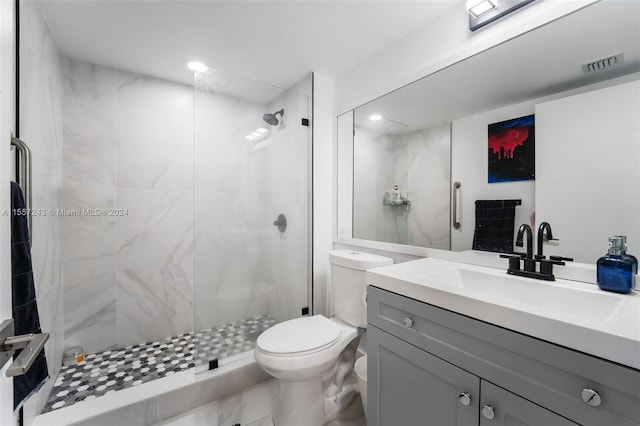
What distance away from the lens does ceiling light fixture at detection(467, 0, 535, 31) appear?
116 centimetres

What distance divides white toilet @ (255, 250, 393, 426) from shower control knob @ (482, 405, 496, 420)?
74cm

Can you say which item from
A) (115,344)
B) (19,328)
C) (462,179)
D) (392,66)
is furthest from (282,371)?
(392,66)

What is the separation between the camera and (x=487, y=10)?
1235 millimetres

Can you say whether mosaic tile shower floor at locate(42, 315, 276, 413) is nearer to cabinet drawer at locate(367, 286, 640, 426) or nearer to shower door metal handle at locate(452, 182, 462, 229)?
cabinet drawer at locate(367, 286, 640, 426)

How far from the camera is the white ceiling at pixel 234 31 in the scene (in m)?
1.44

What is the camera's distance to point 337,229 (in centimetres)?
218

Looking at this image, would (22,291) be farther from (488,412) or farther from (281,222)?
(488,412)

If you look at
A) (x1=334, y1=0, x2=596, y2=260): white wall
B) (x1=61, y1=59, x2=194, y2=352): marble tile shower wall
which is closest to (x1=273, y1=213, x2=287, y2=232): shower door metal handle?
(x1=334, y1=0, x2=596, y2=260): white wall

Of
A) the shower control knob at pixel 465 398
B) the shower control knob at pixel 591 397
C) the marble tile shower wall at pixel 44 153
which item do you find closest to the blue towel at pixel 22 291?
the marble tile shower wall at pixel 44 153

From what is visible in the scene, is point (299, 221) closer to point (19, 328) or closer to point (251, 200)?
point (251, 200)

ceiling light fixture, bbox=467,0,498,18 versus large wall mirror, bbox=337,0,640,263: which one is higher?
ceiling light fixture, bbox=467,0,498,18

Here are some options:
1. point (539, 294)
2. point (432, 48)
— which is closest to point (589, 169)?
point (539, 294)

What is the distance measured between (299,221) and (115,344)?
5.75 feet

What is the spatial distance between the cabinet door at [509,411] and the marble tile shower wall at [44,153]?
6.44 feet
